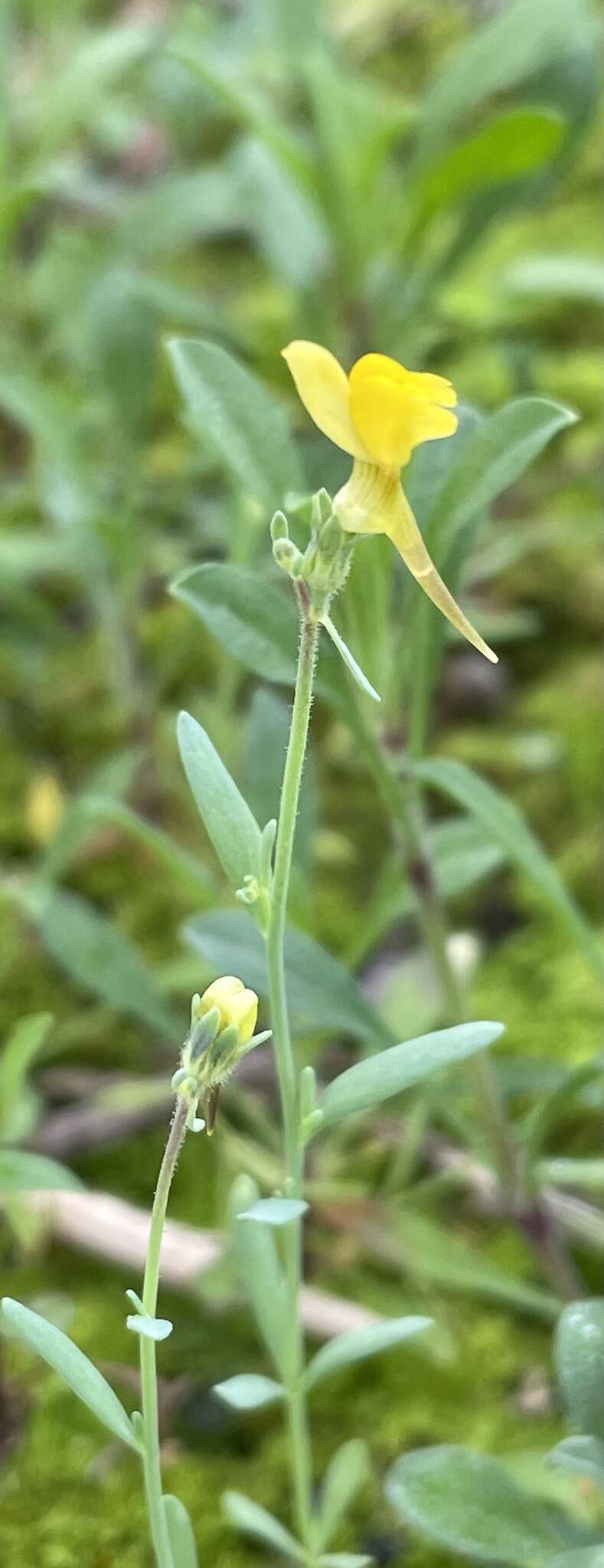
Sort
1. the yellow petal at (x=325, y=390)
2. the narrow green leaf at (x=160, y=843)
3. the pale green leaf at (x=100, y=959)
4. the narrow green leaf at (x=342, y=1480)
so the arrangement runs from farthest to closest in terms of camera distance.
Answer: the pale green leaf at (x=100, y=959) → the narrow green leaf at (x=160, y=843) → the narrow green leaf at (x=342, y=1480) → the yellow petal at (x=325, y=390)

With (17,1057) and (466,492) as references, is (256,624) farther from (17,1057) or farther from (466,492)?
(17,1057)

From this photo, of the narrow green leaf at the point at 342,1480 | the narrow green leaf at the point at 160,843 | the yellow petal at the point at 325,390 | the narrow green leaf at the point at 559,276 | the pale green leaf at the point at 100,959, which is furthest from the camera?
the narrow green leaf at the point at 559,276

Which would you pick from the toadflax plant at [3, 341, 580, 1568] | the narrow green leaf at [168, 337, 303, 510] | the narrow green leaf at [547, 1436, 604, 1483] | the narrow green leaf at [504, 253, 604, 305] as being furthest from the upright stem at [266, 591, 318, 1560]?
the narrow green leaf at [504, 253, 604, 305]

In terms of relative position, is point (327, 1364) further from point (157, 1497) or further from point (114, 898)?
point (114, 898)

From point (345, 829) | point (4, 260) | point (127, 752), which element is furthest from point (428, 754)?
point (4, 260)

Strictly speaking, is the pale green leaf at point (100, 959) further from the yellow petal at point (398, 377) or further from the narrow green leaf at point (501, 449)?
the yellow petal at point (398, 377)

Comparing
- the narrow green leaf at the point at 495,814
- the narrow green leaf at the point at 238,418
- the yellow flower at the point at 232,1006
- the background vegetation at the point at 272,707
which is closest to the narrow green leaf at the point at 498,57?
the background vegetation at the point at 272,707
